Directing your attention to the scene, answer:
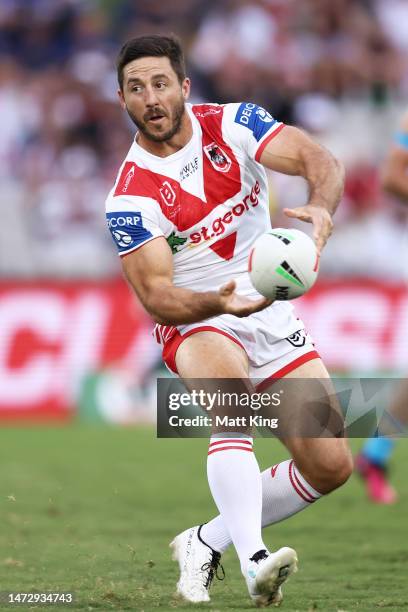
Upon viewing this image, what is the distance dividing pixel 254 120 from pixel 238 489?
1786mm

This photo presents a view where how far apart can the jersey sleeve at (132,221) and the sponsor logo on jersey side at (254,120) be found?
1.97 feet

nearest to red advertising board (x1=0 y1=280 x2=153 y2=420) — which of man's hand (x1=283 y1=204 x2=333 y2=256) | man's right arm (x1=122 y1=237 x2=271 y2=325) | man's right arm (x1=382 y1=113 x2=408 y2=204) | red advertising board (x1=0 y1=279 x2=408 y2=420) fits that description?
red advertising board (x1=0 y1=279 x2=408 y2=420)

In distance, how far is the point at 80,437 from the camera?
14.1m

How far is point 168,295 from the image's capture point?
5715mm

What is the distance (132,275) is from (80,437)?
330 inches

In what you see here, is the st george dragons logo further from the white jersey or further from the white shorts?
the white shorts

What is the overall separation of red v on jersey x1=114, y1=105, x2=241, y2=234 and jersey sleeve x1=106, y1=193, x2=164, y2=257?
0.05 metres

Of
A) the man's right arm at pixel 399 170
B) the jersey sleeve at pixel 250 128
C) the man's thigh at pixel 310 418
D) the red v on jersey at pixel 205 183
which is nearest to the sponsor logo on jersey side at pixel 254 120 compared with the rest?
the jersey sleeve at pixel 250 128

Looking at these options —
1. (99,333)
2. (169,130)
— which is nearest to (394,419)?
(169,130)

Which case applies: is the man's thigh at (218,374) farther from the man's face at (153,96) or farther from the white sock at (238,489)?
the man's face at (153,96)

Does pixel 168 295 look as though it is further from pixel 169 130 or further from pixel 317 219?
pixel 169 130

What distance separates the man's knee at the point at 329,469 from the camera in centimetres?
603

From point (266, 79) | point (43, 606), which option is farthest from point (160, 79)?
point (266, 79)

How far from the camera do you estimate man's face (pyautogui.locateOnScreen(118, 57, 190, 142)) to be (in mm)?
6051
